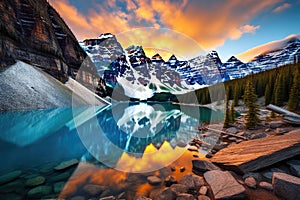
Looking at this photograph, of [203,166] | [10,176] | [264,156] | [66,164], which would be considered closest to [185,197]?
[203,166]

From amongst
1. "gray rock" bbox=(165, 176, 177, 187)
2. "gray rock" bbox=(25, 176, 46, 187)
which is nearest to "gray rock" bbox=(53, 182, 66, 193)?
"gray rock" bbox=(25, 176, 46, 187)

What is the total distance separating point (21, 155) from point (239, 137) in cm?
1378

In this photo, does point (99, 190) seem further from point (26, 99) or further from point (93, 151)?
point (26, 99)

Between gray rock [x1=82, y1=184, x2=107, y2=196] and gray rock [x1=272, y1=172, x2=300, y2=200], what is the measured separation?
5322 millimetres

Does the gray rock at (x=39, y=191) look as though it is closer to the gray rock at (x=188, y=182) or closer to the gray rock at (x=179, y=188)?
the gray rock at (x=179, y=188)

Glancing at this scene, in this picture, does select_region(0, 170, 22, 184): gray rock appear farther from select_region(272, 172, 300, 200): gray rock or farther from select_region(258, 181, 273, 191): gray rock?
select_region(272, 172, 300, 200): gray rock

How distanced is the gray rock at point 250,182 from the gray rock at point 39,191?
654cm

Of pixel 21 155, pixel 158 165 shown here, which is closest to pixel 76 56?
pixel 21 155

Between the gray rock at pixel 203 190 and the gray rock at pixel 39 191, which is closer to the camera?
the gray rock at pixel 203 190

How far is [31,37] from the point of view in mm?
44375

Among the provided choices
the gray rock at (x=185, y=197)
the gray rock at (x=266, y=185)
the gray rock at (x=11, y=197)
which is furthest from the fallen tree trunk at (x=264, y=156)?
the gray rock at (x=11, y=197)

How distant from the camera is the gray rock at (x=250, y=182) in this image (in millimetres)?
4418

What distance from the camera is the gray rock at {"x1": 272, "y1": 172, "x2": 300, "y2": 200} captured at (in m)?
3.63

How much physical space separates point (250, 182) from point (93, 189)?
5.24 m
